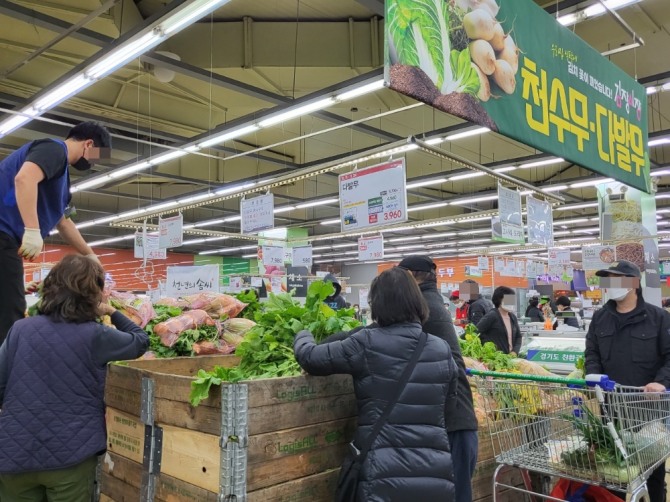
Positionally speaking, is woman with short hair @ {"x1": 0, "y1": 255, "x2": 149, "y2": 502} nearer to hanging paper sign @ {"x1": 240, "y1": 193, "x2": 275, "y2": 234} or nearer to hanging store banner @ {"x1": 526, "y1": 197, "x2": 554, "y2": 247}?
hanging paper sign @ {"x1": 240, "y1": 193, "x2": 275, "y2": 234}

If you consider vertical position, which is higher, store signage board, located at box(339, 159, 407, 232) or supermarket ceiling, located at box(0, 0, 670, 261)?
supermarket ceiling, located at box(0, 0, 670, 261)

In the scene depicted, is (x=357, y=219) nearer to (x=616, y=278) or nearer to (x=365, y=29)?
(x=365, y=29)


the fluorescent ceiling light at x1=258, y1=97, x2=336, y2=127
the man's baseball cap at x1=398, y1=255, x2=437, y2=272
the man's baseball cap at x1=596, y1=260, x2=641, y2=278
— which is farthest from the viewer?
the fluorescent ceiling light at x1=258, y1=97, x2=336, y2=127

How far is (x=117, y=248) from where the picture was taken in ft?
86.6

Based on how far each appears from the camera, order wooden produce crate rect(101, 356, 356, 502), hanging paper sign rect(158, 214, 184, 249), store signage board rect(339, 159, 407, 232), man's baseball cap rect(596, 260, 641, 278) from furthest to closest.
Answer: hanging paper sign rect(158, 214, 184, 249) < store signage board rect(339, 159, 407, 232) < man's baseball cap rect(596, 260, 641, 278) < wooden produce crate rect(101, 356, 356, 502)

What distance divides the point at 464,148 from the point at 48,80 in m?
9.98

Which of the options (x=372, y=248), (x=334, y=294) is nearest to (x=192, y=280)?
(x=334, y=294)

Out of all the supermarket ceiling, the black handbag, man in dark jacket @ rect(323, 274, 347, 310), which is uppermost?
the supermarket ceiling

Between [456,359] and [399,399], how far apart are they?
848 mm

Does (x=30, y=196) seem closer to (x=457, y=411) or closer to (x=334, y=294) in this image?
(x=334, y=294)

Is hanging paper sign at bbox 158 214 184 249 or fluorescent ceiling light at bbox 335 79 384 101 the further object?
hanging paper sign at bbox 158 214 184 249

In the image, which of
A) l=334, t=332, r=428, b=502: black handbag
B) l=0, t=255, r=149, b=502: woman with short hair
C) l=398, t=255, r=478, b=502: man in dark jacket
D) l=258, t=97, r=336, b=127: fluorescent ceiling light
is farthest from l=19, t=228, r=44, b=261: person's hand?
l=258, t=97, r=336, b=127: fluorescent ceiling light

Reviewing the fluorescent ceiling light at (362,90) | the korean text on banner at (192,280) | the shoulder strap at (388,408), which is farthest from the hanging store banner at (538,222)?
the shoulder strap at (388,408)

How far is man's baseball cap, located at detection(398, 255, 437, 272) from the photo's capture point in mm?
3027
